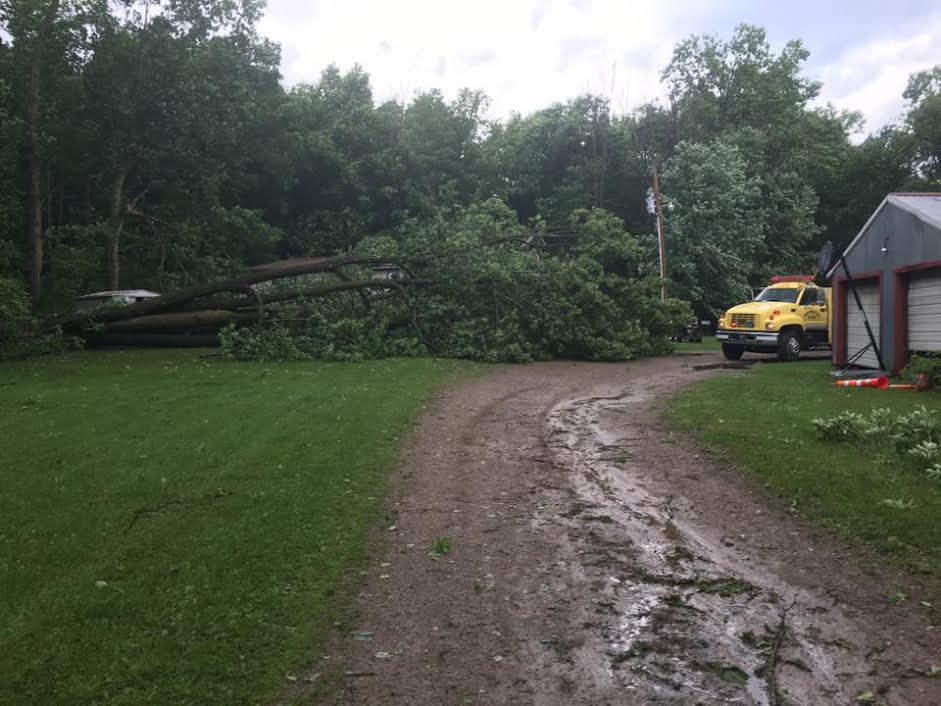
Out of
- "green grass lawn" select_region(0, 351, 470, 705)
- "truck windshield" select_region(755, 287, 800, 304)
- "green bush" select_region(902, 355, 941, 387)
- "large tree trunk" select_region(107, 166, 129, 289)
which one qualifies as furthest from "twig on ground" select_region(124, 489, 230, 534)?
"large tree trunk" select_region(107, 166, 129, 289)

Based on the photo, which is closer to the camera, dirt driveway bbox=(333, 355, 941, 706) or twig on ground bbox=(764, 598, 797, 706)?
twig on ground bbox=(764, 598, 797, 706)

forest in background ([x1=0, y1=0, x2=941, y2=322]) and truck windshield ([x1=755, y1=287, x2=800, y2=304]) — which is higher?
Result: forest in background ([x1=0, y1=0, x2=941, y2=322])

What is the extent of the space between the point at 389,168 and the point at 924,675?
1449 inches

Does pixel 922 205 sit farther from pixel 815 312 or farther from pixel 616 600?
pixel 616 600

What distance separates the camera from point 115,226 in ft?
88.9

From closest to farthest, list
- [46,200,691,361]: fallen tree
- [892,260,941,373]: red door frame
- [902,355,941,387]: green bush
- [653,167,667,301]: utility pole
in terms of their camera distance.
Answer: [902,355,941,387]: green bush < [892,260,941,373]: red door frame < [46,200,691,361]: fallen tree < [653,167,667,301]: utility pole

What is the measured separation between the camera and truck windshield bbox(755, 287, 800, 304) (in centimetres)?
2125

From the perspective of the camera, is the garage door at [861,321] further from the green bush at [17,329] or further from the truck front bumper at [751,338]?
the green bush at [17,329]

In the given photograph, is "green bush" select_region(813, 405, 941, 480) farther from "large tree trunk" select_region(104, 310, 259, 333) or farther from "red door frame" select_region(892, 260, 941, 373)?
"large tree trunk" select_region(104, 310, 259, 333)

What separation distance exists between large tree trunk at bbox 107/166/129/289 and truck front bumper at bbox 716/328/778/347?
21.3 metres

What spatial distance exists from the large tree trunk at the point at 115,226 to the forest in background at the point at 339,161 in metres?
0.07

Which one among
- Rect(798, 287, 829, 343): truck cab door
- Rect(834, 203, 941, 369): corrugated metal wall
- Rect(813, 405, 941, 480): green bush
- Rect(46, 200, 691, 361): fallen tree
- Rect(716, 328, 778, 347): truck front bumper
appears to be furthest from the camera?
Rect(798, 287, 829, 343): truck cab door

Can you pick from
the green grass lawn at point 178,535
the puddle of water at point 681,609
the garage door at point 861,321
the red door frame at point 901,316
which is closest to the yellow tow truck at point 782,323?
the garage door at point 861,321

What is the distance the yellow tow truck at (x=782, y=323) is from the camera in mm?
20516
